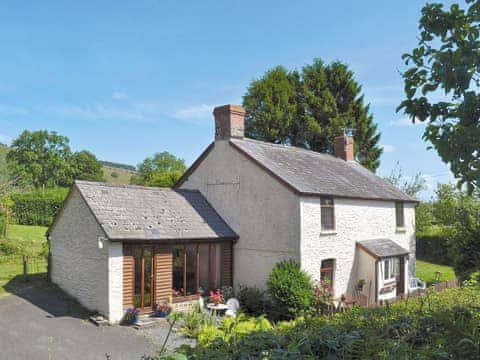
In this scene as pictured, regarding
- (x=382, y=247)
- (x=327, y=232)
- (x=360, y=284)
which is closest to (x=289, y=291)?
(x=327, y=232)

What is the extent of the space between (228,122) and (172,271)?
7.46 meters

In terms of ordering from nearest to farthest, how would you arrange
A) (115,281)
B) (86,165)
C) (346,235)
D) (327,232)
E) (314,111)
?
1. (115,281)
2. (327,232)
3. (346,235)
4. (314,111)
5. (86,165)

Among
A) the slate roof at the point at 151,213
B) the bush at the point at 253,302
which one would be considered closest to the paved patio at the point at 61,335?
the slate roof at the point at 151,213

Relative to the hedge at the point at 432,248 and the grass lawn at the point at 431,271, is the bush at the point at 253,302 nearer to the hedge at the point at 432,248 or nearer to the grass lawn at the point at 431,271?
the grass lawn at the point at 431,271

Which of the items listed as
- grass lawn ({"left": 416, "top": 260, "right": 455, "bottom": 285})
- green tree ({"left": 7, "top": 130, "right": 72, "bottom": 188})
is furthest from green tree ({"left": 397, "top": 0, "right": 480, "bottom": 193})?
green tree ({"left": 7, "top": 130, "right": 72, "bottom": 188})

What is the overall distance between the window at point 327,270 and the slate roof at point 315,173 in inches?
121

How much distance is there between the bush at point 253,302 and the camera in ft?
56.1

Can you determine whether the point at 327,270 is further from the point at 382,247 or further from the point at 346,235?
the point at 382,247

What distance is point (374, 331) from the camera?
4652 mm

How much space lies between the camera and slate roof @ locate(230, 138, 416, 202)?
721 inches

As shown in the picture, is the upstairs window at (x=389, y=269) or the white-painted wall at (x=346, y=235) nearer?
the white-painted wall at (x=346, y=235)

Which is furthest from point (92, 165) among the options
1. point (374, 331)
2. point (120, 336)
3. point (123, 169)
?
point (374, 331)

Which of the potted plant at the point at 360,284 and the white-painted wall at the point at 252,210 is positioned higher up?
the white-painted wall at the point at 252,210

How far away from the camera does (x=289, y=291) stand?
51.9ft
